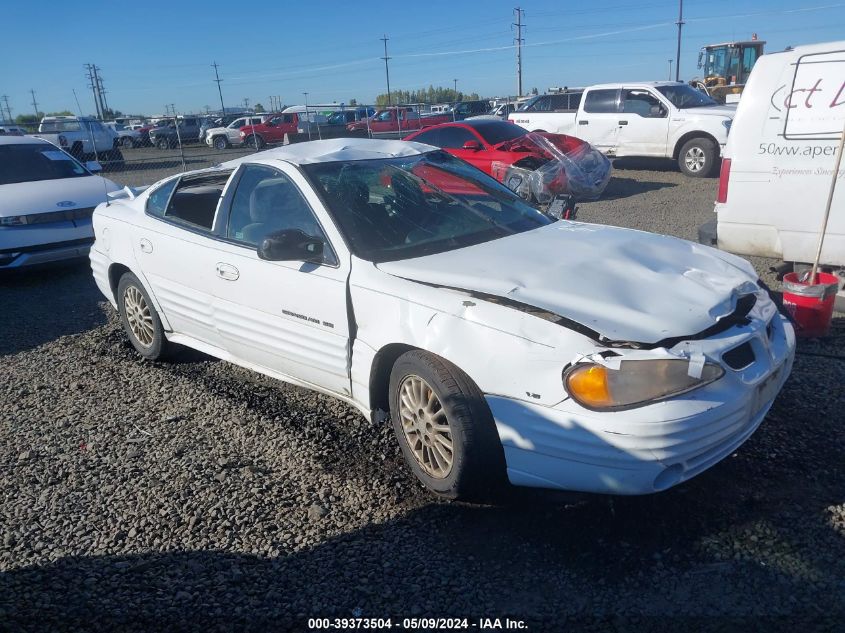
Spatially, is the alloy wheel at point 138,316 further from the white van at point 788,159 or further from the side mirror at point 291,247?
the white van at point 788,159

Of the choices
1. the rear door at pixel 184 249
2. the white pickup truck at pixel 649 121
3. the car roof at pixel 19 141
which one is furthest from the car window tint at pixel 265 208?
the white pickup truck at pixel 649 121

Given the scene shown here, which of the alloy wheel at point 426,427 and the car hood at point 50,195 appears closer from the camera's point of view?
the alloy wheel at point 426,427

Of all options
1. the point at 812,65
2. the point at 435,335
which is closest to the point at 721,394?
the point at 435,335

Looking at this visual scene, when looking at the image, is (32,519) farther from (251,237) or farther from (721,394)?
(721,394)

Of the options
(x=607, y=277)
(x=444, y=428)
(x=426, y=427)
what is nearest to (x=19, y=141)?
(x=426, y=427)

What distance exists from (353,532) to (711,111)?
1276cm

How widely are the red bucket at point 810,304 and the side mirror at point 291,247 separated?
3354 millimetres

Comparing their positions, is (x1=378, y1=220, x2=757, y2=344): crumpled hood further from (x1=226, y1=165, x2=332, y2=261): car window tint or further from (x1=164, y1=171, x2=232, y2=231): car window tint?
(x1=164, y1=171, x2=232, y2=231): car window tint

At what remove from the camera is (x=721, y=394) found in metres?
2.72

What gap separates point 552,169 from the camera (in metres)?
11.2

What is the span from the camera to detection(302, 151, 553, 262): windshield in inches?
144

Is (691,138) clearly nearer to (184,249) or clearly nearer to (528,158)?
(528,158)

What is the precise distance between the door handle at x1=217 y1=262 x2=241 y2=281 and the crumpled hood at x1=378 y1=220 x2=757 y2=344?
3.54 feet

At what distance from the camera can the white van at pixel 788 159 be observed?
205 inches
